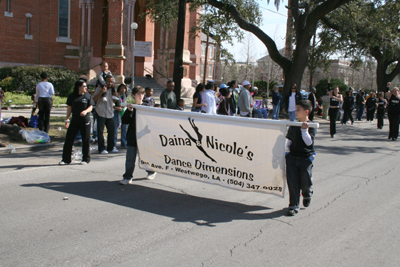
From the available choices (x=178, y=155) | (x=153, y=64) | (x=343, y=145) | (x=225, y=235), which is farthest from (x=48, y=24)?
(x=225, y=235)

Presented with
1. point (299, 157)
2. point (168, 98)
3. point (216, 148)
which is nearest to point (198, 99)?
point (168, 98)

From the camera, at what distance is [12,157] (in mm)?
9078

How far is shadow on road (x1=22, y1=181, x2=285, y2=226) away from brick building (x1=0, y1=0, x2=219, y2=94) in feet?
64.3

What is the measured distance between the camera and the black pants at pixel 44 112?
11.4 meters

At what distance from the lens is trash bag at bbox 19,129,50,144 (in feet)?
34.2

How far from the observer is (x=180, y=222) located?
5004 millimetres

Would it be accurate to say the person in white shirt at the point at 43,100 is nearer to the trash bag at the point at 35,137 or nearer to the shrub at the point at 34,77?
the trash bag at the point at 35,137

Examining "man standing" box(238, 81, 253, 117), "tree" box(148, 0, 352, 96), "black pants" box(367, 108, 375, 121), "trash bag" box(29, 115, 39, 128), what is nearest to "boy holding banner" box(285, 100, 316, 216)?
"man standing" box(238, 81, 253, 117)

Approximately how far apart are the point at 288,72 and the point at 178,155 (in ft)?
49.9

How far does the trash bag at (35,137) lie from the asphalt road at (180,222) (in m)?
2.73

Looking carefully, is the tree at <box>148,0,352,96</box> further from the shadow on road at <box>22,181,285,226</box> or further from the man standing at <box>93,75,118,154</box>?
the shadow on road at <box>22,181,285,226</box>

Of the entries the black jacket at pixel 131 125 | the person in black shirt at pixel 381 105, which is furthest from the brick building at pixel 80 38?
the black jacket at pixel 131 125

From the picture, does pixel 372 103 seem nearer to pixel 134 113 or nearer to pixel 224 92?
pixel 224 92

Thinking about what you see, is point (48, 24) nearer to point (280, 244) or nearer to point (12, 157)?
point (12, 157)
